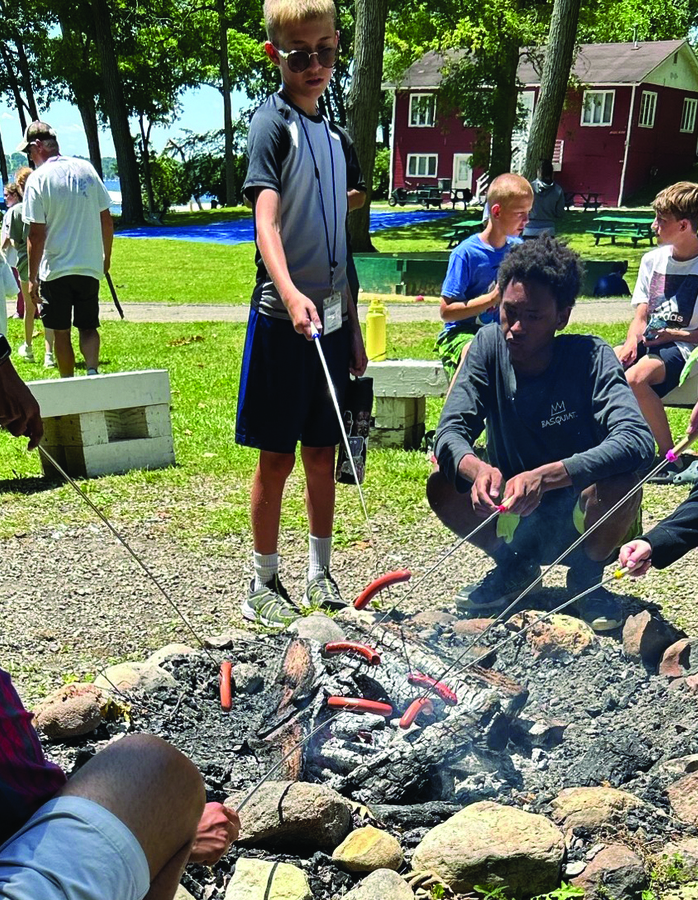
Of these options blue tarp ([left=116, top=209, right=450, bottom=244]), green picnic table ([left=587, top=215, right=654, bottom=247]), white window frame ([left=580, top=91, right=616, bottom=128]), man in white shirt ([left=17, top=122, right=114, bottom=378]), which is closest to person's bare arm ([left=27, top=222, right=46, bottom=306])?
man in white shirt ([left=17, top=122, right=114, bottom=378])

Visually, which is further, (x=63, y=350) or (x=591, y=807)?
(x=63, y=350)

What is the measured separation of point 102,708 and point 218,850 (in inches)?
43.1

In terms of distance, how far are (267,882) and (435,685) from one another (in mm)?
822

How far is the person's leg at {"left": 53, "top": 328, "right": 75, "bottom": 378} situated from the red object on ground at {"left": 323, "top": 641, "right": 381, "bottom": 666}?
15.8 ft

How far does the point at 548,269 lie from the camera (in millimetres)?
3404

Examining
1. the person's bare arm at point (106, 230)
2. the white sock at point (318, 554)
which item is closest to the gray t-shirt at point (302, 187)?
the white sock at point (318, 554)

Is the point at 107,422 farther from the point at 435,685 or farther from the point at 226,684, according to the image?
the point at 435,685

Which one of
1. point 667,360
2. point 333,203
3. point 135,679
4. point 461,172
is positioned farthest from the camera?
point 461,172

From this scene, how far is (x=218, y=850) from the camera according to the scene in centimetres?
184

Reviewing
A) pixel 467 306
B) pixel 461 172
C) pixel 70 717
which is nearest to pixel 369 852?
pixel 70 717

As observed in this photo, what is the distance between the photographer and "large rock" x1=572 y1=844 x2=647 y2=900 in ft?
7.13

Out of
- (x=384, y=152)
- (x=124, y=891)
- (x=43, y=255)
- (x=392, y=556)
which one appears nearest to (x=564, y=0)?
(x=43, y=255)

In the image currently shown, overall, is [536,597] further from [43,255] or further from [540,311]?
[43,255]

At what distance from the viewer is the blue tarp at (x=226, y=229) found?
25.2 m
